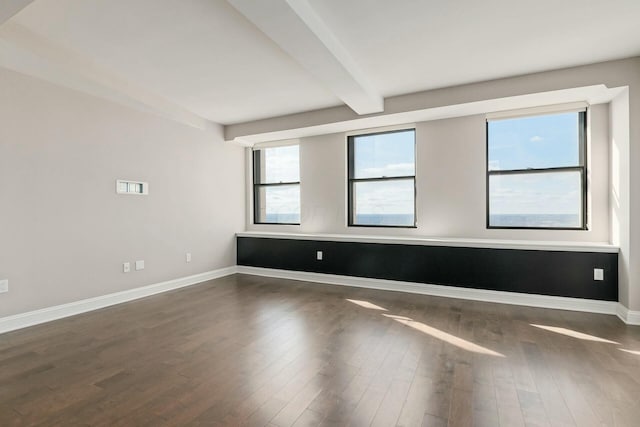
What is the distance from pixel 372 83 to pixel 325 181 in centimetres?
199

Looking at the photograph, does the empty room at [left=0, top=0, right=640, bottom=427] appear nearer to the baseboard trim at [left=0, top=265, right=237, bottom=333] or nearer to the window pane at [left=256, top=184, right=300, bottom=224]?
the baseboard trim at [left=0, top=265, right=237, bottom=333]

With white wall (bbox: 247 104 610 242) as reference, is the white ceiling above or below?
Result: above

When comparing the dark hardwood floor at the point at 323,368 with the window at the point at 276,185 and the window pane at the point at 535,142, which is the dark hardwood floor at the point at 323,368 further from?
the window at the point at 276,185

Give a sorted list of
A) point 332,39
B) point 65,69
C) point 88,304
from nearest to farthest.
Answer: point 332,39 < point 65,69 < point 88,304

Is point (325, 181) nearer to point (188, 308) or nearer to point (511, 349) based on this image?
point (188, 308)

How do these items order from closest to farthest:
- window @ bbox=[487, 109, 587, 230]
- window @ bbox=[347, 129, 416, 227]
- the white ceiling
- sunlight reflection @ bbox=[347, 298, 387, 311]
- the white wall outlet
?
1. the white ceiling
2. the white wall outlet
3. sunlight reflection @ bbox=[347, 298, 387, 311]
4. window @ bbox=[487, 109, 587, 230]
5. window @ bbox=[347, 129, 416, 227]

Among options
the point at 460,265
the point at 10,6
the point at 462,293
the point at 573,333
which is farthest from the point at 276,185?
the point at 573,333

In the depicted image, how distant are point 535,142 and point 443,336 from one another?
292 cm

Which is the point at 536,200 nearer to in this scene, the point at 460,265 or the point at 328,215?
the point at 460,265

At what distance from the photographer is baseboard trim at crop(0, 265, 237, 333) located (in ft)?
9.94

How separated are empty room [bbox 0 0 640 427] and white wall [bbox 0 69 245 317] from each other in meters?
0.02

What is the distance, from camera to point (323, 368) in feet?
7.41

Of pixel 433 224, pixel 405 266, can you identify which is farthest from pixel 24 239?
pixel 433 224

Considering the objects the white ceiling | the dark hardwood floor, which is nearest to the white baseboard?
the dark hardwood floor
